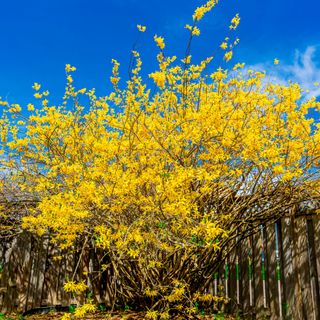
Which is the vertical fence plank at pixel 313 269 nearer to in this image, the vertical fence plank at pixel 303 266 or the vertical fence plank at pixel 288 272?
the vertical fence plank at pixel 303 266

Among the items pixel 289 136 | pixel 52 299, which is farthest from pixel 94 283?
pixel 289 136

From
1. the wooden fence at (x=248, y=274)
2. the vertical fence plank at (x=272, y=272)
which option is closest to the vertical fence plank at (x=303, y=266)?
the wooden fence at (x=248, y=274)

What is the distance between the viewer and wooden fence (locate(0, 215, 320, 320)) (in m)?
4.55

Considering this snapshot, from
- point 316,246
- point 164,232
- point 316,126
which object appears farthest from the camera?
point 316,126

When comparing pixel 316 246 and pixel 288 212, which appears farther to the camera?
pixel 288 212

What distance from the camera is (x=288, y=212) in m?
5.02

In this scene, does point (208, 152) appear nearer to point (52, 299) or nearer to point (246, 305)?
point (246, 305)

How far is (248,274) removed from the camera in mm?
5520

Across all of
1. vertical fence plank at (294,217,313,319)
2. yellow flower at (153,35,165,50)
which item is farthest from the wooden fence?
yellow flower at (153,35,165,50)

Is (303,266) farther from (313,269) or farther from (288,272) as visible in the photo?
(288,272)

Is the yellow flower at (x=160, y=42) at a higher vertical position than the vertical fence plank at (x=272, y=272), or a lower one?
higher

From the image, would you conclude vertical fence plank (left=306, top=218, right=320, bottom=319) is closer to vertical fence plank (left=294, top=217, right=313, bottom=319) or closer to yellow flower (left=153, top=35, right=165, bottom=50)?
vertical fence plank (left=294, top=217, right=313, bottom=319)

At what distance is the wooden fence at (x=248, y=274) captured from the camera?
4555mm

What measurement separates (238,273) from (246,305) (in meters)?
0.45
